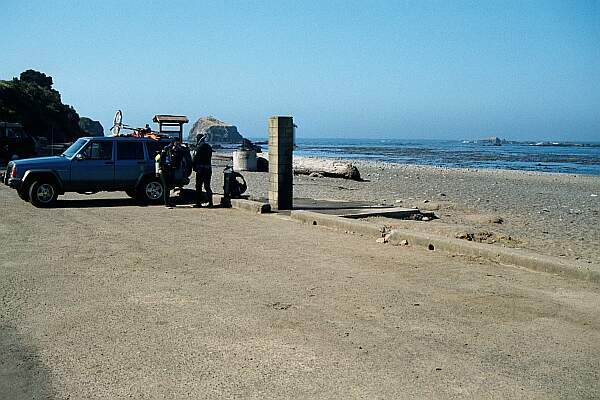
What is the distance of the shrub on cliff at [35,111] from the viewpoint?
50925 millimetres

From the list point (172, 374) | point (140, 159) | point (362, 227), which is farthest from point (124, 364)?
point (140, 159)

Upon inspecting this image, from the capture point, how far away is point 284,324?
6.34 metres

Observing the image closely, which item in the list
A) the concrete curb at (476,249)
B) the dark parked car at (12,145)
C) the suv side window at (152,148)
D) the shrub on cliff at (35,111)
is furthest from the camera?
the shrub on cliff at (35,111)

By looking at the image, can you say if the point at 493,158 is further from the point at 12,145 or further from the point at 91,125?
the point at 91,125

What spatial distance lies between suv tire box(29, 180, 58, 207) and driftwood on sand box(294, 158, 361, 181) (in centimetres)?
1542

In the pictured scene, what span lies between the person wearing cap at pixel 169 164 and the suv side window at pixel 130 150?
2.80 ft

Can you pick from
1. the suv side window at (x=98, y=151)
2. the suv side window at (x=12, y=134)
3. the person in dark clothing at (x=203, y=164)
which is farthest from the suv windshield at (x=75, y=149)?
the suv side window at (x=12, y=134)

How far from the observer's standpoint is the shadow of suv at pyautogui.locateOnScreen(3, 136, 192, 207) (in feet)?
55.3

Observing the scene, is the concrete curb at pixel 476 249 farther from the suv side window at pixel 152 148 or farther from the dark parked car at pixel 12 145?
the dark parked car at pixel 12 145

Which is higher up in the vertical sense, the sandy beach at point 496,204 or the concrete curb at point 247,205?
the concrete curb at point 247,205

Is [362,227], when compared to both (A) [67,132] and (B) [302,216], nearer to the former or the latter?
(B) [302,216]

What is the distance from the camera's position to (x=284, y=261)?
9.50 meters

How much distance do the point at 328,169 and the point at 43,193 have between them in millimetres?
15734

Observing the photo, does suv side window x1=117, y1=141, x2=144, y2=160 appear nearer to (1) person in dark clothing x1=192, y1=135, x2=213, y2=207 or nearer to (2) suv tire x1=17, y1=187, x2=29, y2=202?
(1) person in dark clothing x1=192, y1=135, x2=213, y2=207
